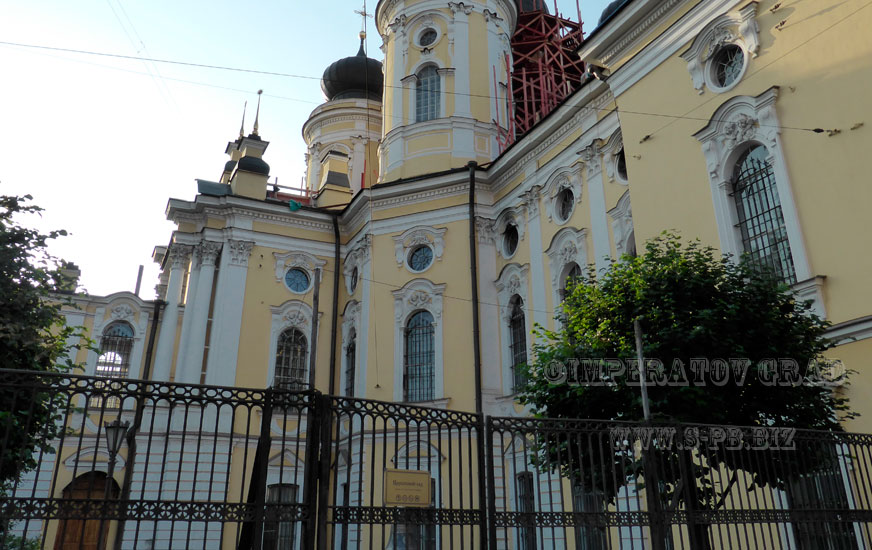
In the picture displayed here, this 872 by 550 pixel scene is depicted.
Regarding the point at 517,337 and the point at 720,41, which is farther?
the point at 517,337

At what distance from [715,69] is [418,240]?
11.0m

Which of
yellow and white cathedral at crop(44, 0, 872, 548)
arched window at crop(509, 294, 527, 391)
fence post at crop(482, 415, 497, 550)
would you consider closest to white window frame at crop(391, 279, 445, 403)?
yellow and white cathedral at crop(44, 0, 872, 548)

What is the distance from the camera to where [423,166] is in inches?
961

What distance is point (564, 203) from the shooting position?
19500 millimetres

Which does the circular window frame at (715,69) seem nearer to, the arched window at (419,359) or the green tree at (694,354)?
the green tree at (694,354)

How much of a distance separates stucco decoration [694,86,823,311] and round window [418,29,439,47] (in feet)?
46.4

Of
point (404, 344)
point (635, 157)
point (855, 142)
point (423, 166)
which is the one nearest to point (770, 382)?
point (855, 142)

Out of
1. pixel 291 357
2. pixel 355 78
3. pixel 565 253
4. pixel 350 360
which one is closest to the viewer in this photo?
pixel 565 253

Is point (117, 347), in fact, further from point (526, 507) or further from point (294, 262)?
point (526, 507)

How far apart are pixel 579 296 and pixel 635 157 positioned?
5743 millimetres

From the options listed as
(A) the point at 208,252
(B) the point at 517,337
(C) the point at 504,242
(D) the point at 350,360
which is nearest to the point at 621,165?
(C) the point at 504,242

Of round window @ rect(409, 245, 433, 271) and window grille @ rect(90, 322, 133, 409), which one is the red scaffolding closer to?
round window @ rect(409, 245, 433, 271)

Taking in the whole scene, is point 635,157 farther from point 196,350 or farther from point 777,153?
point 196,350

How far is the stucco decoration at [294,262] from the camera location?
2442 cm
